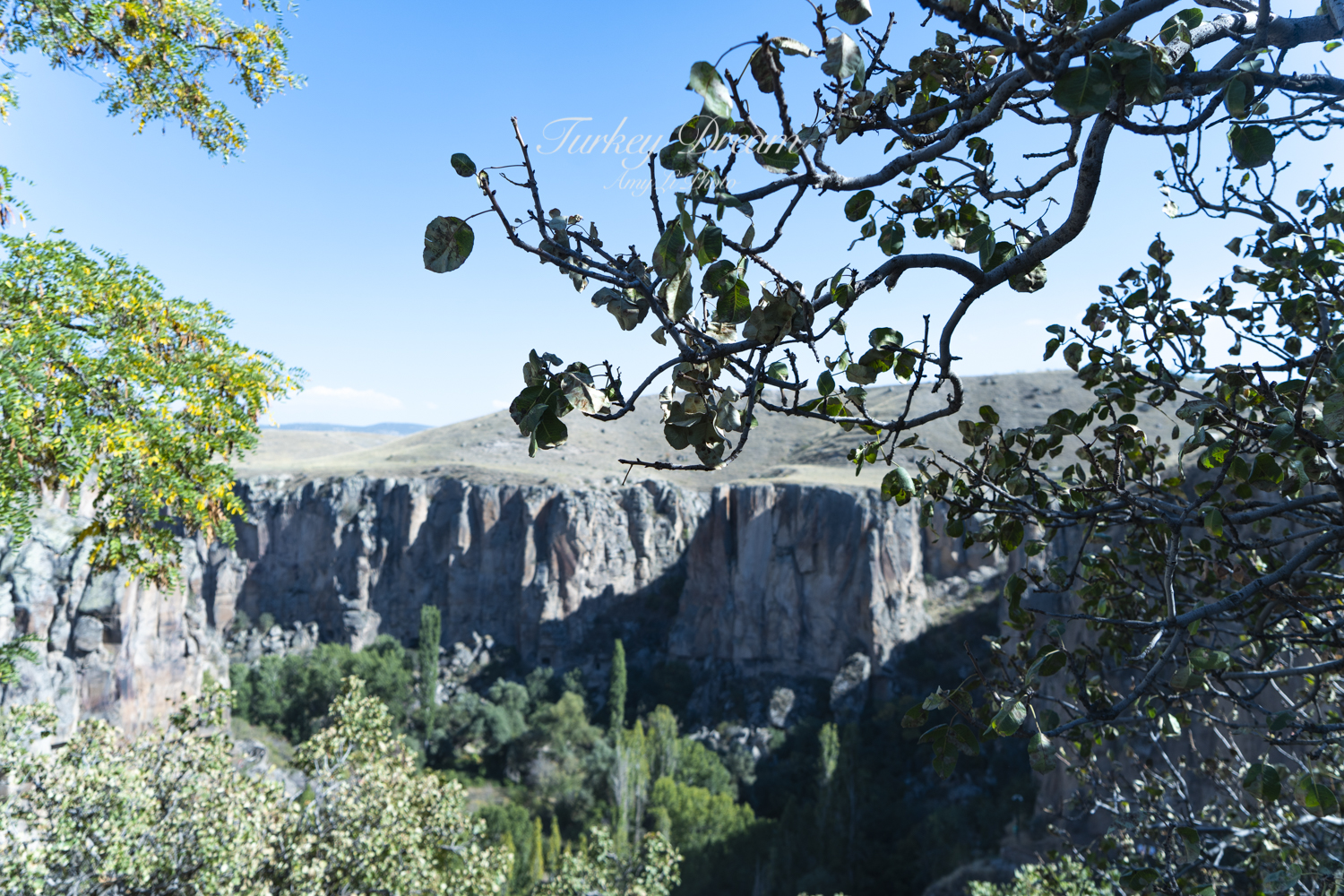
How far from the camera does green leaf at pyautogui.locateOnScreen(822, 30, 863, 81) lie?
101 centimetres

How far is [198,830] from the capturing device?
5324mm

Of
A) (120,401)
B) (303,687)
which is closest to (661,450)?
(303,687)

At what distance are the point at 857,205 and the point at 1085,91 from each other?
50cm

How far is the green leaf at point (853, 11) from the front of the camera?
3.50 ft

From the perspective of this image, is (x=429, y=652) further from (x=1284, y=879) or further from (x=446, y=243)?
(x=446, y=243)

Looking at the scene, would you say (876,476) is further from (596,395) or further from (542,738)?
(596,395)

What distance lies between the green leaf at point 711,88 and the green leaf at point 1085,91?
480 mm

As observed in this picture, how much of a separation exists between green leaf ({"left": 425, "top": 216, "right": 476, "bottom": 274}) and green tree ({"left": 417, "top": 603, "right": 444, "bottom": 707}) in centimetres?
3767

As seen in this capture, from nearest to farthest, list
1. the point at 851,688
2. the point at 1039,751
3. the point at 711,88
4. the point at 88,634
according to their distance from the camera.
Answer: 1. the point at 711,88
2. the point at 1039,751
3. the point at 88,634
4. the point at 851,688

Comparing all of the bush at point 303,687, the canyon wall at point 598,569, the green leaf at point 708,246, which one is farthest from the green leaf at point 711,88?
the canyon wall at point 598,569

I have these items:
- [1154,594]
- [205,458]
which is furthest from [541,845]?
[1154,594]

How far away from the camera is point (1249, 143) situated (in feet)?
3.47

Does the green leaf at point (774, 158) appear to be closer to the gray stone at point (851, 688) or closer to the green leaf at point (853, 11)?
the green leaf at point (853, 11)

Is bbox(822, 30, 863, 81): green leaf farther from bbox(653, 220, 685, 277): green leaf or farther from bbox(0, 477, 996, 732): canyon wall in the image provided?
bbox(0, 477, 996, 732): canyon wall
